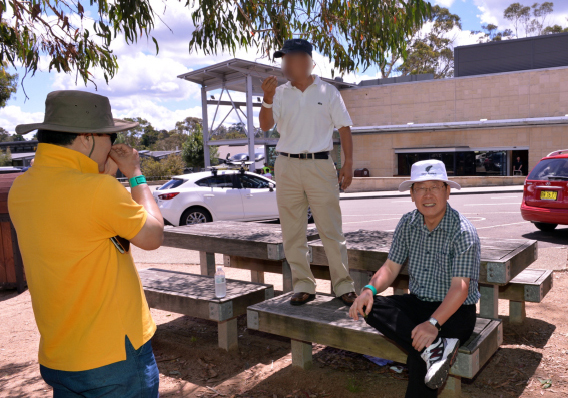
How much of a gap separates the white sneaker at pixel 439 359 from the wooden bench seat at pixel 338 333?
10 cm

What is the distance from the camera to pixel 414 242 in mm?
3184

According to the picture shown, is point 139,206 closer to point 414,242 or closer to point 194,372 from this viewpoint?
point 414,242

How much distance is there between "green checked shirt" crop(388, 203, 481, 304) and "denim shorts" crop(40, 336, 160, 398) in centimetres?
188

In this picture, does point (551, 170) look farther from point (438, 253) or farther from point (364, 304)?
point (364, 304)

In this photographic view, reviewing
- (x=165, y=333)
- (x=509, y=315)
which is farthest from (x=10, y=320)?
(x=509, y=315)

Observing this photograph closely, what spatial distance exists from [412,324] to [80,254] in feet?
6.42

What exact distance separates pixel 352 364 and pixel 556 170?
7187 mm

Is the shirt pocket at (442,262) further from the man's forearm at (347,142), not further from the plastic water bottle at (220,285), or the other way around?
the plastic water bottle at (220,285)

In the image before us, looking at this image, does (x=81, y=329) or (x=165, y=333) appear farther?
(x=165, y=333)

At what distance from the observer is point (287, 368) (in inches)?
153

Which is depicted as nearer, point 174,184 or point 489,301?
point 489,301

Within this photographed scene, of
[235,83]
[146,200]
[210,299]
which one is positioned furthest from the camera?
[235,83]

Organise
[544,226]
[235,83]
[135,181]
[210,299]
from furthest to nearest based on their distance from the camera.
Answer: [235,83] → [544,226] → [210,299] → [135,181]

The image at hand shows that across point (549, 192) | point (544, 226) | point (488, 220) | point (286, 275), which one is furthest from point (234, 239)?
point (488, 220)
